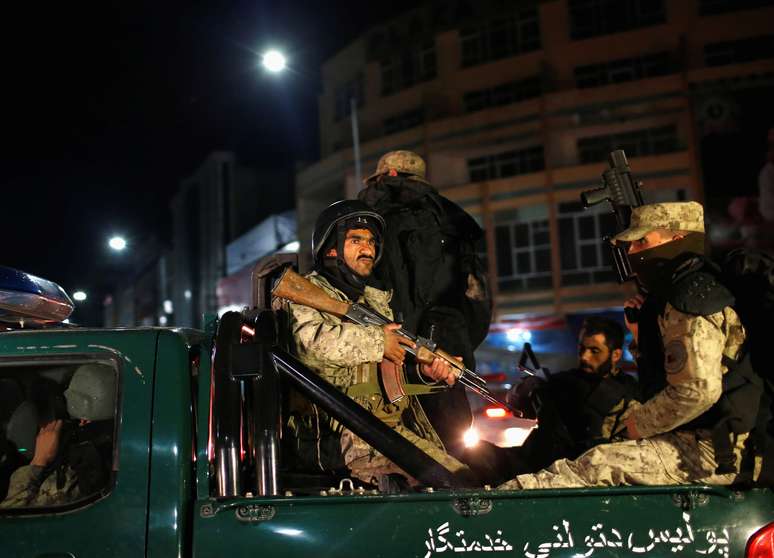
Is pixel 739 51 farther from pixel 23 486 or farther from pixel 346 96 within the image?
pixel 23 486

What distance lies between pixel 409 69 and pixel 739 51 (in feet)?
40.4

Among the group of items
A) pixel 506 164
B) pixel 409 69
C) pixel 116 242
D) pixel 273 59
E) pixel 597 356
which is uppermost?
pixel 409 69

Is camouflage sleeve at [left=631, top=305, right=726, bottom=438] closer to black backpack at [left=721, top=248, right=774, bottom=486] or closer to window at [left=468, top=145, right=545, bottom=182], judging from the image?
black backpack at [left=721, top=248, right=774, bottom=486]

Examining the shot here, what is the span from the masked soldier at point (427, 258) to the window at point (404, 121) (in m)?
26.2

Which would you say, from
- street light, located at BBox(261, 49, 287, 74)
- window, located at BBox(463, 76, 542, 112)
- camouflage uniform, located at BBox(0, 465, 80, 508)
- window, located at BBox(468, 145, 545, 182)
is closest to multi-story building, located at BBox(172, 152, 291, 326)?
window, located at BBox(463, 76, 542, 112)

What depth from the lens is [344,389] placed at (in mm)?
3443

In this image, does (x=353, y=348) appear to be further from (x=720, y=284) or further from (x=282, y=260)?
(x=720, y=284)

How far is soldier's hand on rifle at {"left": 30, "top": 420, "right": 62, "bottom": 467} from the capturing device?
2.53 meters

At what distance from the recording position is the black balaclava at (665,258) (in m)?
2.95

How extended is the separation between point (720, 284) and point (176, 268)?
46.5 m

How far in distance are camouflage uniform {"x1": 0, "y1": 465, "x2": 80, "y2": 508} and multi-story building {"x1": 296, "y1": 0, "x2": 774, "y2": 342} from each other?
23.3 metres

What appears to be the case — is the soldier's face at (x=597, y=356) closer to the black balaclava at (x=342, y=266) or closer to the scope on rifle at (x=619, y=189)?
the scope on rifle at (x=619, y=189)

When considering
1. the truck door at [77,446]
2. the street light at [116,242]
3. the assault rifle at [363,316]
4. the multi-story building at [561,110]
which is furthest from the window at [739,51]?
the truck door at [77,446]

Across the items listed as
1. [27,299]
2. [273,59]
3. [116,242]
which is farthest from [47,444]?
[273,59]
